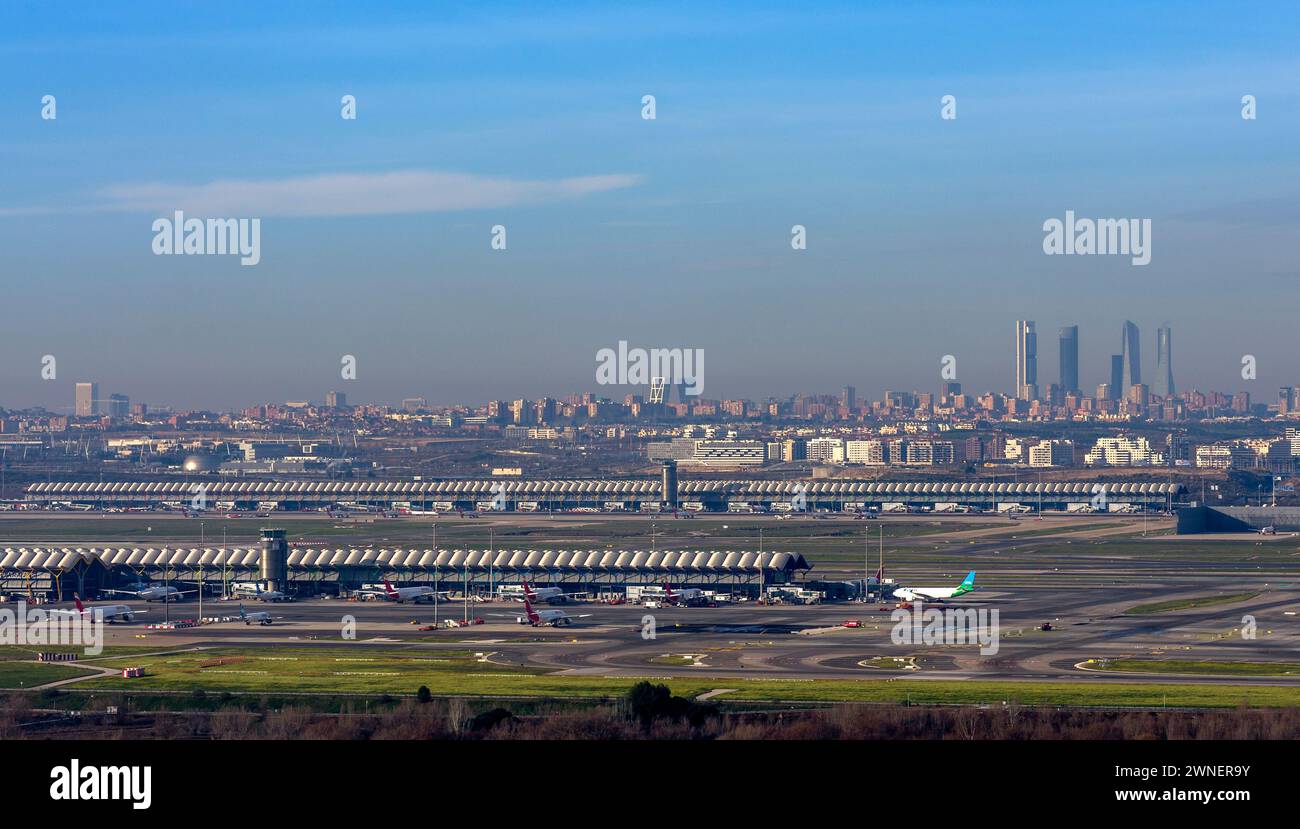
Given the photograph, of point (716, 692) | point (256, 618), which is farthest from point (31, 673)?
point (716, 692)

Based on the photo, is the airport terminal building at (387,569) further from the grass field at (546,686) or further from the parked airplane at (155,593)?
the grass field at (546,686)

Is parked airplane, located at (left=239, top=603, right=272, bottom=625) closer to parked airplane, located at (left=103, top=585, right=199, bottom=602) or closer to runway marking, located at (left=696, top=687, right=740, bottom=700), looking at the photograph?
parked airplane, located at (left=103, top=585, right=199, bottom=602)

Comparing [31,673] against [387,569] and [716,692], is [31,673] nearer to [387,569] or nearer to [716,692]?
[716,692]

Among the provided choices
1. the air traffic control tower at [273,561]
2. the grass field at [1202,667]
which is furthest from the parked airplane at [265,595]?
the grass field at [1202,667]

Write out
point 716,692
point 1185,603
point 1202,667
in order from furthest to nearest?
point 1185,603 → point 1202,667 → point 716,692
